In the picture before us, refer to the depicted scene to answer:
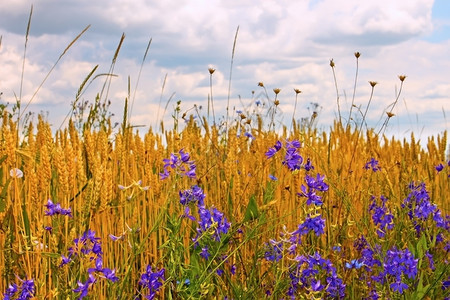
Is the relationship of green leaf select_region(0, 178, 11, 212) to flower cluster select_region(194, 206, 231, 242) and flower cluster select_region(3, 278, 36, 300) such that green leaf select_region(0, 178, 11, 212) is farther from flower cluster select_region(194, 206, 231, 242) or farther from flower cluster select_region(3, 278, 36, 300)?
flower cluster select_region(194, 206, 231, 242)

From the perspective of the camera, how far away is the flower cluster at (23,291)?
1652 mm

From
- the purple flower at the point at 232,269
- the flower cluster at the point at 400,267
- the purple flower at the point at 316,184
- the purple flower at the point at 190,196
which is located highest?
the purple flower at the point at 316,184

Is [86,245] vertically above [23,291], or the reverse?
[86,245]

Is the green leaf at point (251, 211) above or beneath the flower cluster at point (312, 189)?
beneath

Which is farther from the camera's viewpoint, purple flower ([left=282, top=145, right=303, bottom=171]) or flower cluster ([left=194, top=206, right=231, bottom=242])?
purple flower ([left=282, top=145, right=303, bottom=171])

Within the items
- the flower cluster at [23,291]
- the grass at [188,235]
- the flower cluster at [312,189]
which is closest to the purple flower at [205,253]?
the grass at [188,235]

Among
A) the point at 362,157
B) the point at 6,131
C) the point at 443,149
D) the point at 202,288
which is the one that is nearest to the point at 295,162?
the point at 202,288

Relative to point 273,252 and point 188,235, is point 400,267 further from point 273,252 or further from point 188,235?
point 188,235

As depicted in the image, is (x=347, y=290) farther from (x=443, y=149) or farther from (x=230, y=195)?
(x=443, y=149)

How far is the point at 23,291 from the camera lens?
5.48 feet

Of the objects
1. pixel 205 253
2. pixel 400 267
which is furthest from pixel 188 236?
pixel 400 267

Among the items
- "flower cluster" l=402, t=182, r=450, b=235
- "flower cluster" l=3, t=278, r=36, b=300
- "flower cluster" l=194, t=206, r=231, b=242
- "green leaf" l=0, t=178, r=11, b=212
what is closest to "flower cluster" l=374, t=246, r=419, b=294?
"flower cluster" l=402, t=182, r=450, b=235

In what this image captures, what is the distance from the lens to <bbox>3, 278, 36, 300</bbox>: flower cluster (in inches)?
65.1

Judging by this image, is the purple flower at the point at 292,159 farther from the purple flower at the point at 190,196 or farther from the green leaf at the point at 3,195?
the green leaf at the point at 3,195
